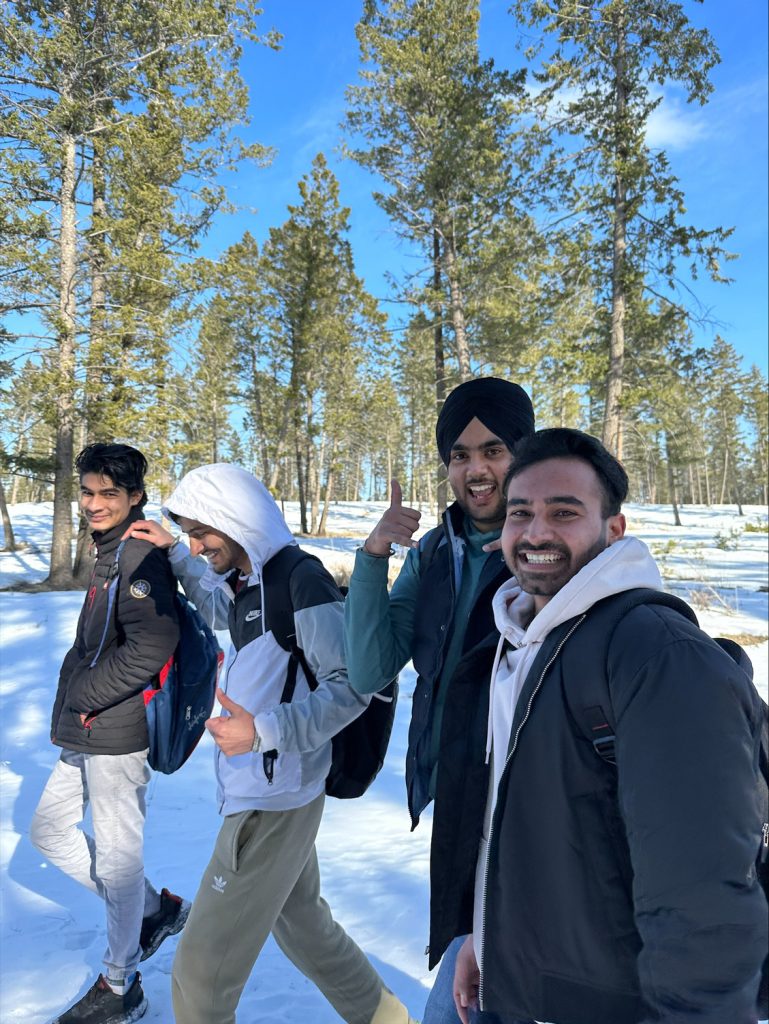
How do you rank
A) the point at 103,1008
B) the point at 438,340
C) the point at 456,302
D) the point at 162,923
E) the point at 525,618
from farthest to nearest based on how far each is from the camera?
1. the point at 438,340
2. the point at 456,302
3. the point at 162,923
4. the point at 103,1008
5. the point at 525,618

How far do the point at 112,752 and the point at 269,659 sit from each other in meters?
1.05

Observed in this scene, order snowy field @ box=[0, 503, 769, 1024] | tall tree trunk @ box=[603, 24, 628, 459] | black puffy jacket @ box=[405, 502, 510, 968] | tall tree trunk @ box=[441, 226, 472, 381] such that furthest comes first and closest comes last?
tall tree trunk @ box=[441, 226, 472, 381] < tall tree trunk @ box=[603, 24, 628, 459] < snowy field @ box=[0, 503, 769, 1024] < black puffy jacket @ box=[405, 502, 510, 968]

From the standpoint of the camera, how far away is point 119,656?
260cm

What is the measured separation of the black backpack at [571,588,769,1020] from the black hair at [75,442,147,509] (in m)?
2.41

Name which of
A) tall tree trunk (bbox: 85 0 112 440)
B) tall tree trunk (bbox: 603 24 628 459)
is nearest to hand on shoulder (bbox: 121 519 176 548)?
tall tree trunk (bbox: 603 24 628 459)

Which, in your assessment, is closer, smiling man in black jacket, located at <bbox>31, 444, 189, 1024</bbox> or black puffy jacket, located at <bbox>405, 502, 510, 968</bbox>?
black puffy jacket, located at <bbox>405, 502, 510, 968</bbox>

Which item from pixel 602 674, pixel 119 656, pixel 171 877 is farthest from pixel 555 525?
pixel 171 877

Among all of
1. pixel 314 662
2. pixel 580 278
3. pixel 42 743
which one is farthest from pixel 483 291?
pixel 314 662

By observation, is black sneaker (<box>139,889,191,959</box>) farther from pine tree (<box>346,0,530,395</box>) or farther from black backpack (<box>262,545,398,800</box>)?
pine tree (<box>346,0,530,395</box>)

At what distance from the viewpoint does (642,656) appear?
104cm

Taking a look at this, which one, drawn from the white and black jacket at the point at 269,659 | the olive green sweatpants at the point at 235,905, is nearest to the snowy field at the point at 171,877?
the olive green sweatpants at the point at 235,905

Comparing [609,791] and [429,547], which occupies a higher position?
[429,547]

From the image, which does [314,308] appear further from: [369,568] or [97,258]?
[369,568]

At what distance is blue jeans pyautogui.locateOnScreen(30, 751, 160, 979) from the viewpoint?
2590mm
